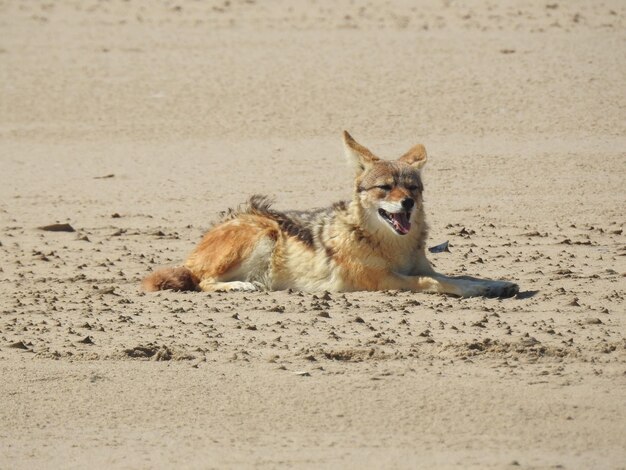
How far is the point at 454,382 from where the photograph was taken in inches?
291

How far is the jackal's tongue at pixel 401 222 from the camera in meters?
9.48

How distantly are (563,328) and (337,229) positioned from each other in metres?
2.06

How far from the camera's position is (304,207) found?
1300 cm

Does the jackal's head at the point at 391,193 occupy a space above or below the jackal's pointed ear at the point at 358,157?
below

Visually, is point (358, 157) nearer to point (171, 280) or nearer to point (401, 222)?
point (401, 222)

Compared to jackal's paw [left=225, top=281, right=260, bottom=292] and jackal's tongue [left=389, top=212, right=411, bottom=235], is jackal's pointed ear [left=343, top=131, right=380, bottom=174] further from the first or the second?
jackal's paw [left=225, top=281, right=260, bottom=292]

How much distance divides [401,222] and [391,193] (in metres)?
0.21

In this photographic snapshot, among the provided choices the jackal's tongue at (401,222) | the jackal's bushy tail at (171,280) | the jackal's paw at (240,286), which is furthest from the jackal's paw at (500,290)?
the jackal's bushy tail at (171,280)

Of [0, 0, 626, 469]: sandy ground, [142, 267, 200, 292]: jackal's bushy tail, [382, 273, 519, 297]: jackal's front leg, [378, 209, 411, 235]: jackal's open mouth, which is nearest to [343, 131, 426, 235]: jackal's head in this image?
[378, 209, 411, 235]: jackal's open mouth

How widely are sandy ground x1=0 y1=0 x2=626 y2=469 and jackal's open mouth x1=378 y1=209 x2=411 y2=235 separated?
51 centimetres

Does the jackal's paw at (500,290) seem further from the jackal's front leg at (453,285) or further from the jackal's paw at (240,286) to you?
the jackal's paw at (240,286)

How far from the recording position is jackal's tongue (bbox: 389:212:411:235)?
9.48 m

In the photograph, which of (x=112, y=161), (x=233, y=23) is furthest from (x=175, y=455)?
(x=233, y=23)

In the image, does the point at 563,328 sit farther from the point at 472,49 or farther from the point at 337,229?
the point at 472,49
